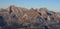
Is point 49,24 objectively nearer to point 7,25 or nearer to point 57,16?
point 57,16

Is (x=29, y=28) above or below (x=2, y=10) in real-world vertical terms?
below

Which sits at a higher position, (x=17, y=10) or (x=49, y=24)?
(x=17, y=10)

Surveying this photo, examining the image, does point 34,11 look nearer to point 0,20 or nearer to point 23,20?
point 23,20

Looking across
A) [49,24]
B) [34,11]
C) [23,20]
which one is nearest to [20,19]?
[23,20]

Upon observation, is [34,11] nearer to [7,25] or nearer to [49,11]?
[49,11]

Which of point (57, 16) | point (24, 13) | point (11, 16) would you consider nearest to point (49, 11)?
point (57, 16)
